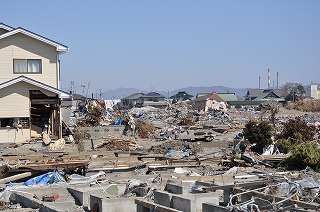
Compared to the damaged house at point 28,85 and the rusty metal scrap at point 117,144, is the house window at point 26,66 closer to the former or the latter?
the damaged house at point 28,85

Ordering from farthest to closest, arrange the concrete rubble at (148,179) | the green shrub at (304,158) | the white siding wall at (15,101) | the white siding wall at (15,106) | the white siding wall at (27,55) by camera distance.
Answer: the white siding wall at (27,55), the white siding wall at (15,101), the white siding wall at (15,106), the green shrub at (304,158), the concrete rubble at (148,179)

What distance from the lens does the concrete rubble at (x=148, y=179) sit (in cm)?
1139

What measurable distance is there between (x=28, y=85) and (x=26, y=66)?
1.42 metres

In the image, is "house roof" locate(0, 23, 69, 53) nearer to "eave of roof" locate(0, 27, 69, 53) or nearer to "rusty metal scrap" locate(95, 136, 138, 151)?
"eave of roof" locate(0, 27, 69, 53)

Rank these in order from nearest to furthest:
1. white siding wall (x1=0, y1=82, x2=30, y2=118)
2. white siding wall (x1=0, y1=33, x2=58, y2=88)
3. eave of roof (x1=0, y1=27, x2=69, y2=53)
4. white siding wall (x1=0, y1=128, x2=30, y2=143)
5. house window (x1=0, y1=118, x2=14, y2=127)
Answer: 1. white siding wall (x1=0, y1=128, x2=30, y2=143)
2. white siding wall (x1=0, y1=82, x2=30, y2=118)
3. house window (x1=0, y1=118, x2=14, y2=127)
4. eave of roof (x1=0, y1=27, x2=69, y2=53)
5. white siding wall (x1=0, y1=33, x2=58, y2=88)

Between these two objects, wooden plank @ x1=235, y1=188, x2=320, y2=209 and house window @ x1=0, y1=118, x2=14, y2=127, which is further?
house window @ x1=0, y1=118, x2=14, y2=127

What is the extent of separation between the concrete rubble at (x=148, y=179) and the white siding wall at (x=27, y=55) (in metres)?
3.15

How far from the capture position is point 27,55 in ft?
93.9

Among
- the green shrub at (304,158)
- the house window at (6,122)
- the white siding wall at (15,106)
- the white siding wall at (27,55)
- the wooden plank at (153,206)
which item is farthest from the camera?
the white siding wall at (27,55)

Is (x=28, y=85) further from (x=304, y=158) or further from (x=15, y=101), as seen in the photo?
(x=304, y=158)

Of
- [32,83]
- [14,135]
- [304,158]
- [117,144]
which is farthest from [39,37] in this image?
[304,158]

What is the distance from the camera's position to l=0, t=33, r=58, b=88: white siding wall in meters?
28.2

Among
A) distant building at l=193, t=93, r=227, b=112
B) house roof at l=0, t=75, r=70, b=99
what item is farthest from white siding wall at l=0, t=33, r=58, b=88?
distant building at l=193, t=93, r=227, b=112

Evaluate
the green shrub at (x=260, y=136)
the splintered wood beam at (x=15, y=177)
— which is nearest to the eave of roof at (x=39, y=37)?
the green shrub at (x=260, y=136)
